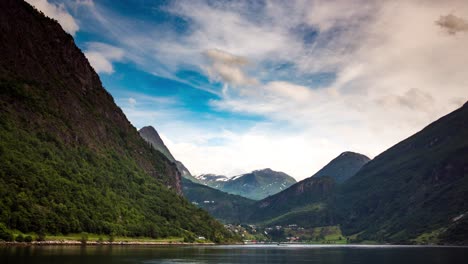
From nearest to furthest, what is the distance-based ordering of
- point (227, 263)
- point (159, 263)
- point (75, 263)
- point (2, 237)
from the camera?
point (75, 263), point (159, 263), point (227, 263), point (2, 237)

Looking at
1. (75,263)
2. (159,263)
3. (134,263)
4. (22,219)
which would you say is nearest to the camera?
(75,263)

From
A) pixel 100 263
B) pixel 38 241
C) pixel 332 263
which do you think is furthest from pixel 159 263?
pixel 38 241

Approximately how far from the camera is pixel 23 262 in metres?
92.5

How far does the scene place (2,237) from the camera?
Result: 548 feet

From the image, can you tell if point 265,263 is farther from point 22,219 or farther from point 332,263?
point 22,219

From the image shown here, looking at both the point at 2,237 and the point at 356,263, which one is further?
the point at 2,237

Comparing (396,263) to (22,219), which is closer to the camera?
(396,263)

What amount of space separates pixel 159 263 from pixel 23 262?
4010 centimetres

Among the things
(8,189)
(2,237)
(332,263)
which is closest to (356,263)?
(332,263)

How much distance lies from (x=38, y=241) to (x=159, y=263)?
8723cm

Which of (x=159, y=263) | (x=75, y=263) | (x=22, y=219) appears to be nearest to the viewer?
(x=75, y=263)

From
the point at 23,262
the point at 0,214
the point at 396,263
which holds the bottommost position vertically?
the point at 396,263

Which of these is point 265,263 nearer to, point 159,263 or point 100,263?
point 159,263

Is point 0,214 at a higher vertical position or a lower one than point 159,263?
higher
